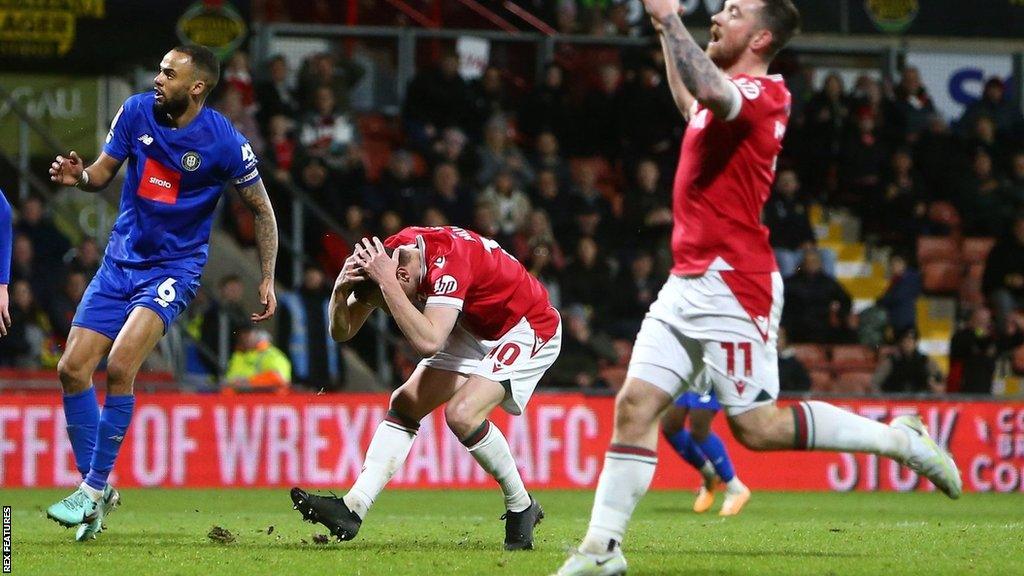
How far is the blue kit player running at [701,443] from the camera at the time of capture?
12.1m

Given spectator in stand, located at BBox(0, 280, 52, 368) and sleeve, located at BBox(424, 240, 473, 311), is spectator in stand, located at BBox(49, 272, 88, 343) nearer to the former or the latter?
spectator in stand, located at BBox(0, 280, 52, 368)

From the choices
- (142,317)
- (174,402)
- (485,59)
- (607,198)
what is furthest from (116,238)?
(485,59)

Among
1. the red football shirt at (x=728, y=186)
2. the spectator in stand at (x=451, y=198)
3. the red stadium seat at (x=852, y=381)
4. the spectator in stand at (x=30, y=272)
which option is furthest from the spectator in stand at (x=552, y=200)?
the red football shirt at (x=728, y=186)

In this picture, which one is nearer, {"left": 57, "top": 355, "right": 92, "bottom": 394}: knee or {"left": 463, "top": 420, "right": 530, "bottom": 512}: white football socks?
{"left": 463, "top": 420, "right": 530, "bottom": 512}: white football socks

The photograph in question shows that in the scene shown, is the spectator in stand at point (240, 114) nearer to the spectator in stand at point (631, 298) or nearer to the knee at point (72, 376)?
the spectator in stand at point (631, 298)

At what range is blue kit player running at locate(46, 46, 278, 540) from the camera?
8109 mm

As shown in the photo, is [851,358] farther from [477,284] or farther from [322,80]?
[477,284]

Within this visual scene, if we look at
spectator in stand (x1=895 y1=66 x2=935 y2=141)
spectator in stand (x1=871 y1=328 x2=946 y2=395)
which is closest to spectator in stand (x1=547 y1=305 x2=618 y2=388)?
spectator in stand (x1=871 y1=328 x2=946 y2=395)

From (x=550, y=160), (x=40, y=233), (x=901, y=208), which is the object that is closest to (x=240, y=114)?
(x=40, y=233)

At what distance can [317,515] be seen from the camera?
732cm

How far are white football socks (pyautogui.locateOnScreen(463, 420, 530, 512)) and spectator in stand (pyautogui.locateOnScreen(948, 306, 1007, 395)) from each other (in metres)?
10.6

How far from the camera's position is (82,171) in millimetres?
8078

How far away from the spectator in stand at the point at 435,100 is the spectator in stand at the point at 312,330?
2.97 meters

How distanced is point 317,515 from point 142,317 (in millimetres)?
1548
